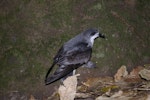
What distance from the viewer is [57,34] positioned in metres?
5.73

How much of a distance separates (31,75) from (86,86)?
3.08 ft

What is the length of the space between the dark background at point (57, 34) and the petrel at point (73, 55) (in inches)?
5.3

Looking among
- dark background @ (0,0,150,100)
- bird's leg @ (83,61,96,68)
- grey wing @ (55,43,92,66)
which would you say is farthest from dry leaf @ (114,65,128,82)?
grey wing @ (55,43,92,66)

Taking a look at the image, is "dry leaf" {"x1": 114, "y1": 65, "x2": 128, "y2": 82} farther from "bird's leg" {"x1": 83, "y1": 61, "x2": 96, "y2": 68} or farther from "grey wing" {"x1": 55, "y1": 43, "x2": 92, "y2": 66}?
"grey wing" {"x1": 55, "y1": 43, "x2": 92, "y2": 66}

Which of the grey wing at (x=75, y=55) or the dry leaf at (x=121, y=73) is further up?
the grey wing at (x=75, y=55)

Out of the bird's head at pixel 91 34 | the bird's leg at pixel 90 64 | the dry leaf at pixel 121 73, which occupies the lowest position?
the dry leaf at pixel 121 73

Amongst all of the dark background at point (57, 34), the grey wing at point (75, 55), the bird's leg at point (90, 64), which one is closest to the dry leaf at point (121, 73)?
the dark background at point (57, 34)

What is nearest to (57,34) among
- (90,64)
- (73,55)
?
(73,55)

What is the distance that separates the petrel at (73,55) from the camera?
17.6 ft

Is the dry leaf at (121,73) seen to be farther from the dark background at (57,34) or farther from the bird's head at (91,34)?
the bird's head at (91,34)

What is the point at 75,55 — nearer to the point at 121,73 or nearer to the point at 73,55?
the point at 73,55

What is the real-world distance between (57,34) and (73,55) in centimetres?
47

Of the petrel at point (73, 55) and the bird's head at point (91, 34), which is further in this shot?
the bird's head at point (91, 34)

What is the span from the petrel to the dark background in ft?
0.44
